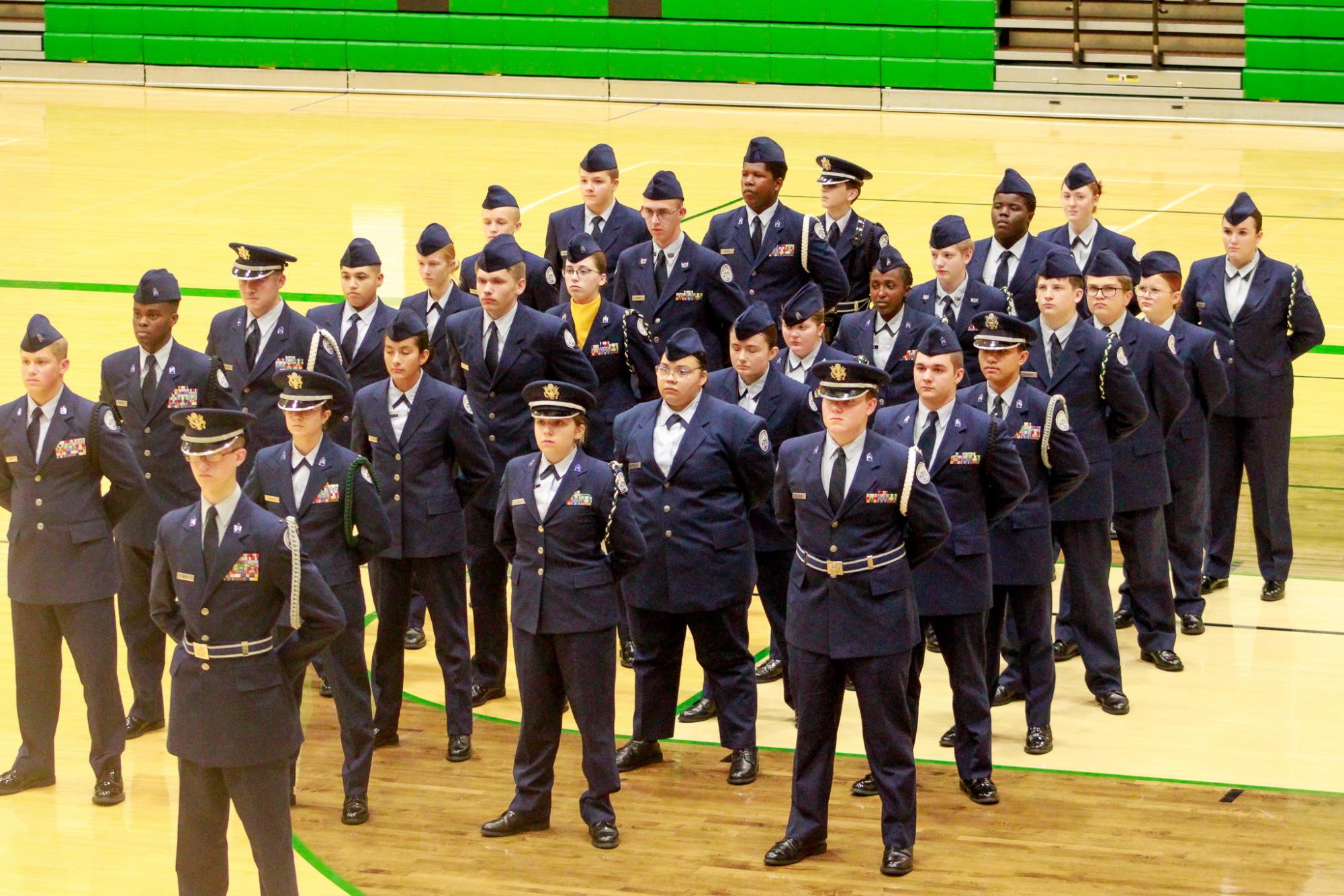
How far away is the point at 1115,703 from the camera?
7.25 m

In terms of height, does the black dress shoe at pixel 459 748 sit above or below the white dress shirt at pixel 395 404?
below

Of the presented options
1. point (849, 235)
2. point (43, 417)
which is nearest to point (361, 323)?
point (43, 417)

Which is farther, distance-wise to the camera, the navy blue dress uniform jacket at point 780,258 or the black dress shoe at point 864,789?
the navy blue dress uniform jacket at point 780,258

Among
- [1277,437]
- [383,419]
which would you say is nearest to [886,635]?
[383,419]

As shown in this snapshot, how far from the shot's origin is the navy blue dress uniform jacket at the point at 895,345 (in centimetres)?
782

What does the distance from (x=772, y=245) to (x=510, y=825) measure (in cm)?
342

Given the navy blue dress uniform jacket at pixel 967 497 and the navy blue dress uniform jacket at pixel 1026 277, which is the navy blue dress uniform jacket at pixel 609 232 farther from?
the navy blue dress uniform jacket at pixel 967 497

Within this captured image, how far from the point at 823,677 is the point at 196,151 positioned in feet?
48.3

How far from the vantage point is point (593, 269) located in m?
7.86

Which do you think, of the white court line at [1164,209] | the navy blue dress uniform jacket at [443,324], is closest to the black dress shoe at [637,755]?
the navy blue dress uniform jacket at [443,324]

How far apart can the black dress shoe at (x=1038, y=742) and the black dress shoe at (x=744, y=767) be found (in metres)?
1.01

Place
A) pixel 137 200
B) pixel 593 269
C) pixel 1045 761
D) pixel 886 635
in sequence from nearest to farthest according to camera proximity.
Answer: pixel 886 635 → pixel 1045 761 → pixel 593 269 → pixel 137 200

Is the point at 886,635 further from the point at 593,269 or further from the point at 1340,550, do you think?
the point at 1340,550

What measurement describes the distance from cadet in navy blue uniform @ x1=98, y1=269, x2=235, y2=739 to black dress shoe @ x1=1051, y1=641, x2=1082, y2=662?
3.54 meters
